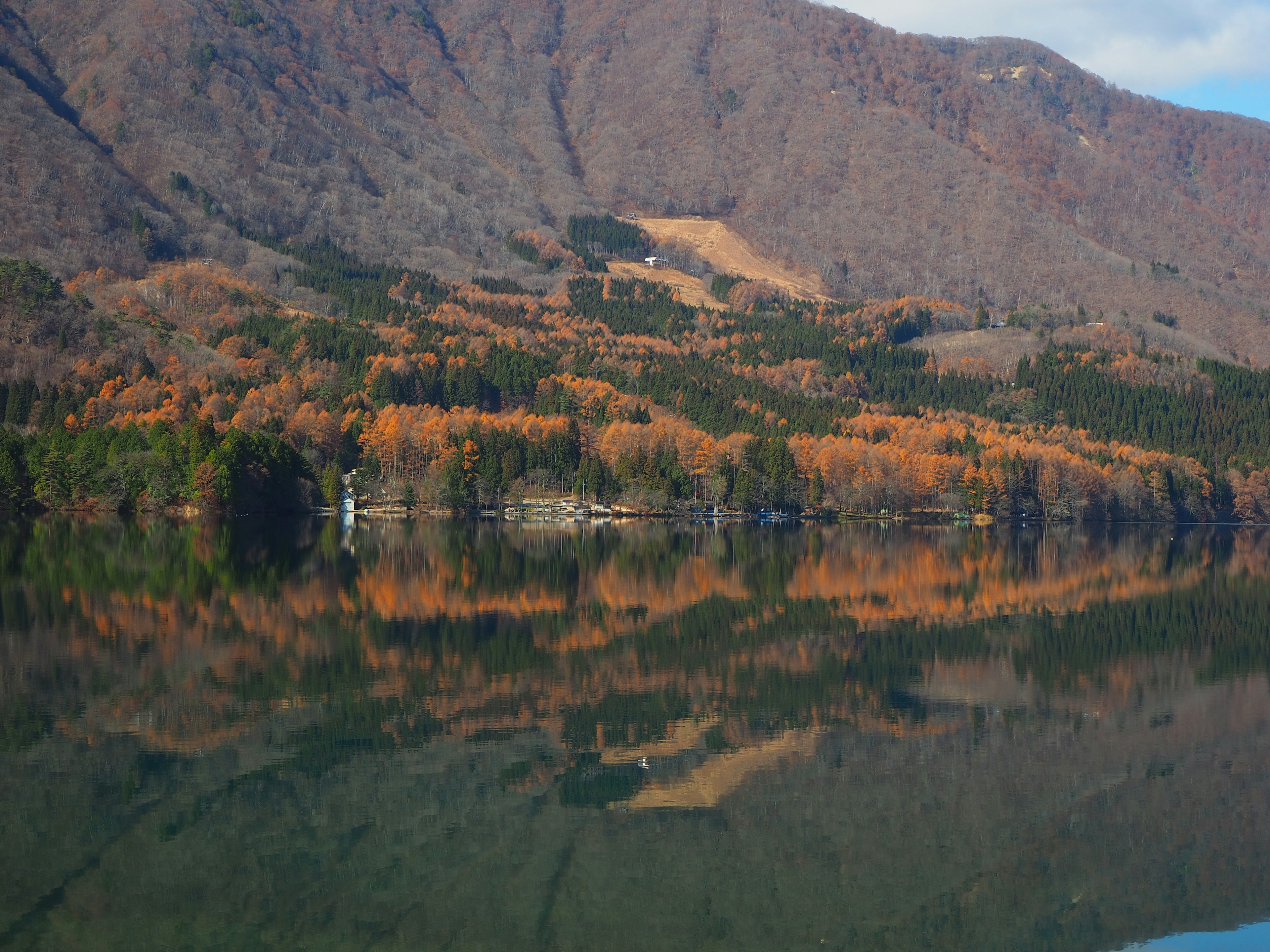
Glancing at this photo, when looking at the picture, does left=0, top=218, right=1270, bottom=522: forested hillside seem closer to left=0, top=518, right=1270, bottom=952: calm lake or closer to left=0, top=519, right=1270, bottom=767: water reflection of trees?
left=0, top=519, right=1270, bottom=767: water reflection of trees

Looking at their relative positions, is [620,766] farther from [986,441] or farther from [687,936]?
[986,441]

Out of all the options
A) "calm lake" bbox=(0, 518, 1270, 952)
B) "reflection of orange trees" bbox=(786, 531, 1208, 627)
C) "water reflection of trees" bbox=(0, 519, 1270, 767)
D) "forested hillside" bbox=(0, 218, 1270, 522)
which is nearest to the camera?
"calm lake" bbox=(0, 518, 1270, 952)

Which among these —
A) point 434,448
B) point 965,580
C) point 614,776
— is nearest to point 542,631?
point 614,776

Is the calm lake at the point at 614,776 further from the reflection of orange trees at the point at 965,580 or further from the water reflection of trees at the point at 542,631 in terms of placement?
the reflection of orange trees at the point at 965,580

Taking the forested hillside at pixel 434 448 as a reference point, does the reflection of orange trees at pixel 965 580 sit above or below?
below

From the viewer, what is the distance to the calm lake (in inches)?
722

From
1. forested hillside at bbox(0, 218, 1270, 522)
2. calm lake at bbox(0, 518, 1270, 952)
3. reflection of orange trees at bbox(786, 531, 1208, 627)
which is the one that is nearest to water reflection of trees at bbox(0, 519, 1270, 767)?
calm lake at bbox(0, 518, 1270, 952)

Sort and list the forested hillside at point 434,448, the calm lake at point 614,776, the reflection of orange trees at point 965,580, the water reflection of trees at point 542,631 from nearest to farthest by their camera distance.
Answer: the calm lake at point 614,776
the water reflection of trees at point 542,631
the reflection of orange trees at point 965,580
the forested hillside at point 434,448

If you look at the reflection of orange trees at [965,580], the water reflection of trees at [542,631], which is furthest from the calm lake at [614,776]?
the reflection of orange trees at [965,580]

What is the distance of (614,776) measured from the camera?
80.3 ft

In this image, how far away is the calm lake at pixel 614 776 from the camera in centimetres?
1833

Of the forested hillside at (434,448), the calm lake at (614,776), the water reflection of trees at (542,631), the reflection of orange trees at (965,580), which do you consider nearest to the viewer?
the calm lake at (614,776)

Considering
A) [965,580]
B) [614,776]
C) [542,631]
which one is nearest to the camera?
[614,776]

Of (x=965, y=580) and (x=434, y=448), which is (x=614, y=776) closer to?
(x=965, y=580)
